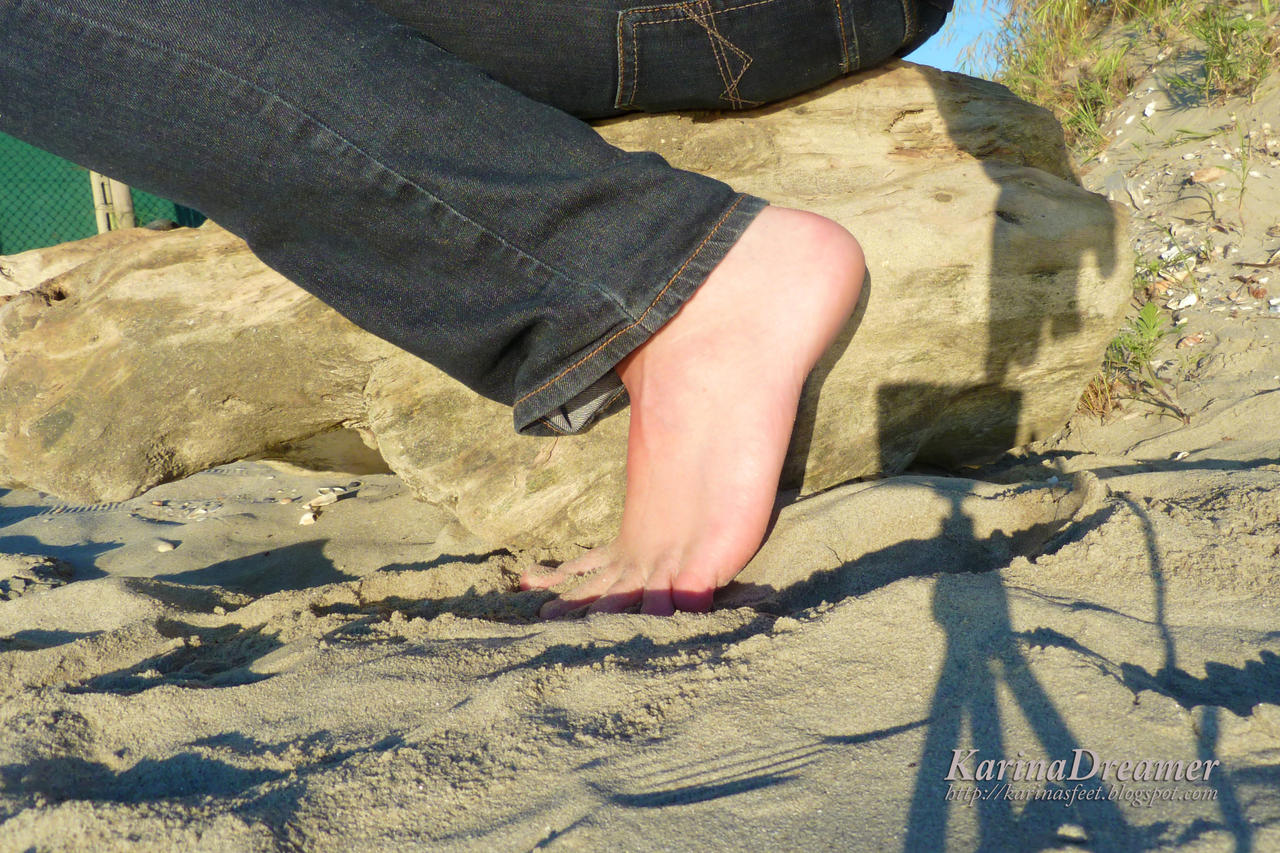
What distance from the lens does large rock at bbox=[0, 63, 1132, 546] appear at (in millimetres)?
1799

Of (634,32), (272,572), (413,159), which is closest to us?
(413,159)

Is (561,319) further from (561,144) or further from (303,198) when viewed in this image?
(303,198)

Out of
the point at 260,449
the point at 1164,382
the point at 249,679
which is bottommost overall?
the point at 249,679

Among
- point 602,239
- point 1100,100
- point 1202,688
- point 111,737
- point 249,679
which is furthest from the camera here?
point 1100,100

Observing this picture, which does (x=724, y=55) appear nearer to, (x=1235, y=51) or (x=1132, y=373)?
(x=1132, y=373)

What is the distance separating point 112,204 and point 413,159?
5.29 m

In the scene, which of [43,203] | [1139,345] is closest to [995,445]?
[1139,345]

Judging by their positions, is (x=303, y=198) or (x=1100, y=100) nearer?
(x=303, y=198)

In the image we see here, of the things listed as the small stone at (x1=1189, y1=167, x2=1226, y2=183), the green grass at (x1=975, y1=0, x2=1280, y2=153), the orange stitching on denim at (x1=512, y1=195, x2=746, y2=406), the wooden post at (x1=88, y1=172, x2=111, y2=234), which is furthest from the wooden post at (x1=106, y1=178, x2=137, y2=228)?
the small stone at (x1=1189, y1=167, x2=1226, y2=183)

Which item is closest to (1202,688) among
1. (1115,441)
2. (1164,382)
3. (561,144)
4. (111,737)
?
(561,144)

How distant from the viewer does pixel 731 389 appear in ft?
4.78

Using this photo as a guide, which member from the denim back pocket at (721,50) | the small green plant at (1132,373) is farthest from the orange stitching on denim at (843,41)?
the small green plant at (1132,373)

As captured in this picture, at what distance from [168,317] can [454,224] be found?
93cm

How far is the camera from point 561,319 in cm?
134
